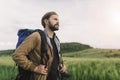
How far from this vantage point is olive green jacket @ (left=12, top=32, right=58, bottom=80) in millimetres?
7148

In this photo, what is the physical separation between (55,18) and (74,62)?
6224 millimetres

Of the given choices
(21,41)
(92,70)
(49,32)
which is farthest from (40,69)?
(92,70)

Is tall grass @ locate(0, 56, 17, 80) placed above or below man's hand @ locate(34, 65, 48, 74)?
below

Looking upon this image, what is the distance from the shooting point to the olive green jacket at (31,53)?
7148 millimetres

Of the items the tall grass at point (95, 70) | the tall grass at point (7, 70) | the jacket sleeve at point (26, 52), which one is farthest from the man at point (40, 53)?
the tall grass at point (7, 70)

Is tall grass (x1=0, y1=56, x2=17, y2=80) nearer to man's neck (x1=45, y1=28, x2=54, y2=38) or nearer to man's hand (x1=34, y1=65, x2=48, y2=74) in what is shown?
man's neck (x1=45, y1=28, x2=54, y2=38)

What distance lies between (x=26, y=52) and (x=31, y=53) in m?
0.12

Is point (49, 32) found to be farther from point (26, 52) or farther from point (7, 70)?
point (7, 70)

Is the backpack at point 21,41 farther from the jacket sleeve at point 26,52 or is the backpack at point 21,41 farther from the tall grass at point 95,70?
the tall grass at point 95,70

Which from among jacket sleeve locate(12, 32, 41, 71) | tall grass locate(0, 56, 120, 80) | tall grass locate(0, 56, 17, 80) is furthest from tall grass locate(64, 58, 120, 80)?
jacket sleeve locate(12, 32, 41, 71)

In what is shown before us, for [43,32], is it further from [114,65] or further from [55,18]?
[114,65]

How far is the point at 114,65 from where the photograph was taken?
12664mm

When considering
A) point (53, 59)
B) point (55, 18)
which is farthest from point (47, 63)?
point (55, 18)

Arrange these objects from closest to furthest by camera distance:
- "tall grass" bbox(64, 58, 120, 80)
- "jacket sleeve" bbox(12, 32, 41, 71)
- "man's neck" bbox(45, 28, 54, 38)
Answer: "jacket sleeve" bbox(12, 32, 41, 71) < "man's neck" bbox(45, 28, 54, 38) < "tall grass" bbox(64, 58, 120, 80)
